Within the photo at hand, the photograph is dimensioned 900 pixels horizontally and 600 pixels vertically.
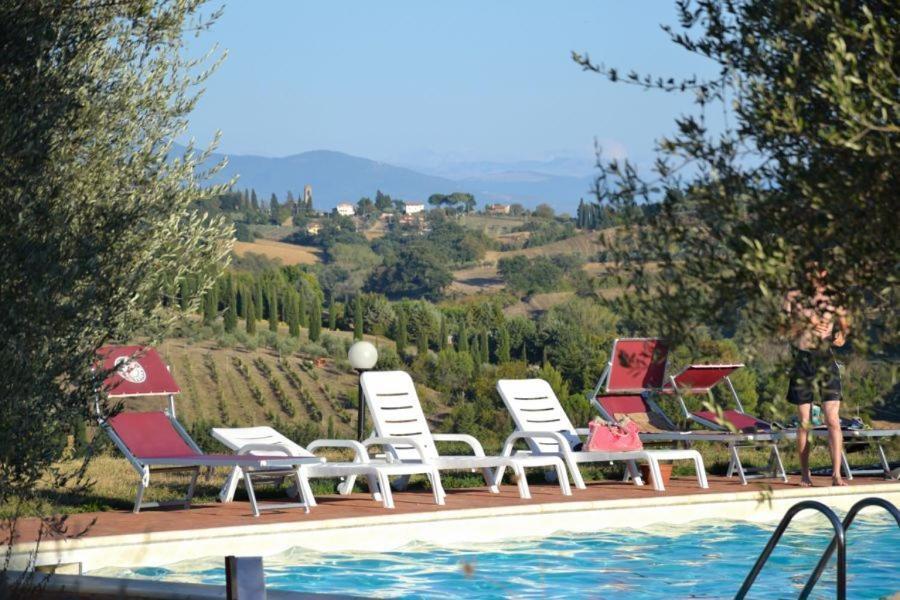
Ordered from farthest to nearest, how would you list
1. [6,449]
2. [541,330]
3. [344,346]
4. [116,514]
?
[541,330] → [344,346] → [116,514] → [6,449]

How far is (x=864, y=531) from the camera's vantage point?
1041cm

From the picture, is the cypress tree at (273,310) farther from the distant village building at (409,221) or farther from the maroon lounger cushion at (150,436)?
the distant village building at (409,221)

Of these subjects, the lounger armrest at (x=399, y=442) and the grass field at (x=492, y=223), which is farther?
the grass field at (x=492, y=223)

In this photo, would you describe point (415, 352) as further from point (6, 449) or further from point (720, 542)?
point (6, 449)

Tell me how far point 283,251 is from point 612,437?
7774cm

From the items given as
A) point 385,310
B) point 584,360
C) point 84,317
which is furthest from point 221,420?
point 84,317

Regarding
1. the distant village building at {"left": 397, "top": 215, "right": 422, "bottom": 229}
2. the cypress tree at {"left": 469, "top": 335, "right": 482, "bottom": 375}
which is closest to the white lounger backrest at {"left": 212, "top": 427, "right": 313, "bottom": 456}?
the cypress tree at {"left": 469, "top": 335, "right": 482, "bottom": 375}

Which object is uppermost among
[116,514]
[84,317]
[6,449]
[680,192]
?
[680,192]

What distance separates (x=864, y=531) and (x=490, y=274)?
71673 mm

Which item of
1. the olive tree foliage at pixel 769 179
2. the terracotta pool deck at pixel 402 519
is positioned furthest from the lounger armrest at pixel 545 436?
the olive tree foliage at pixel 769 179

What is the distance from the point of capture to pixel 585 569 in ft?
28.4

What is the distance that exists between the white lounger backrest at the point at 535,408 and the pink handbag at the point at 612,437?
647 millimetres

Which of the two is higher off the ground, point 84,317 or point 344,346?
point 84,317

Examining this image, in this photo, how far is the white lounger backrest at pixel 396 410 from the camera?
1070 cm
